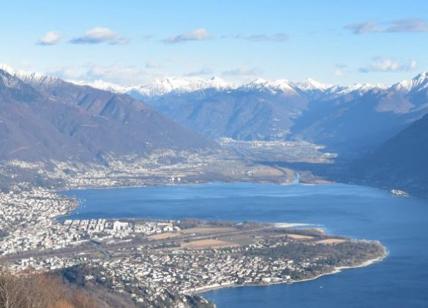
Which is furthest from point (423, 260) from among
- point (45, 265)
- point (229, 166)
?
point (229, 166)

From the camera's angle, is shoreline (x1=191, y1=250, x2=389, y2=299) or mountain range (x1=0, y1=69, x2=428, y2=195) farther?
mountain range (x1=0, y1=69, x2=428, y2=195)

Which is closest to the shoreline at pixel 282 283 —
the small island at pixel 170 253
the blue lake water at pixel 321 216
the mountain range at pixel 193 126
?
the small island at pixel 170 253

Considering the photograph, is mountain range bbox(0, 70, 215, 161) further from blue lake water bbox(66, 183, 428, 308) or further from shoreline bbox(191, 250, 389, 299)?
shoreline bbox(191, 250, 389, 299)

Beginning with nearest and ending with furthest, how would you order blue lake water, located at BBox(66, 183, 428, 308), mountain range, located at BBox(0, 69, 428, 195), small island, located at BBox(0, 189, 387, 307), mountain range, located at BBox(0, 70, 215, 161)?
small island, located at BBox(0, 189, 387, 307), blue lake water, located at BBox(66, 183, 428, 308), mountain range, located at BBox(0, 69, 428, 195), mountain range, located at BBox(0, 70, 215, 161)

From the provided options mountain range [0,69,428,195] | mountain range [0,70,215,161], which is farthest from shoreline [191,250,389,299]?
mountain range [0,70,215,161]

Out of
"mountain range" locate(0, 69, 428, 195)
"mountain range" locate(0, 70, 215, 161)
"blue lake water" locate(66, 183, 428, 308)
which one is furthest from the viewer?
"mountain range" locate(0, 70, 215, 161)

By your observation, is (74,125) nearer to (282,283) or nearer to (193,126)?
(193,126)
